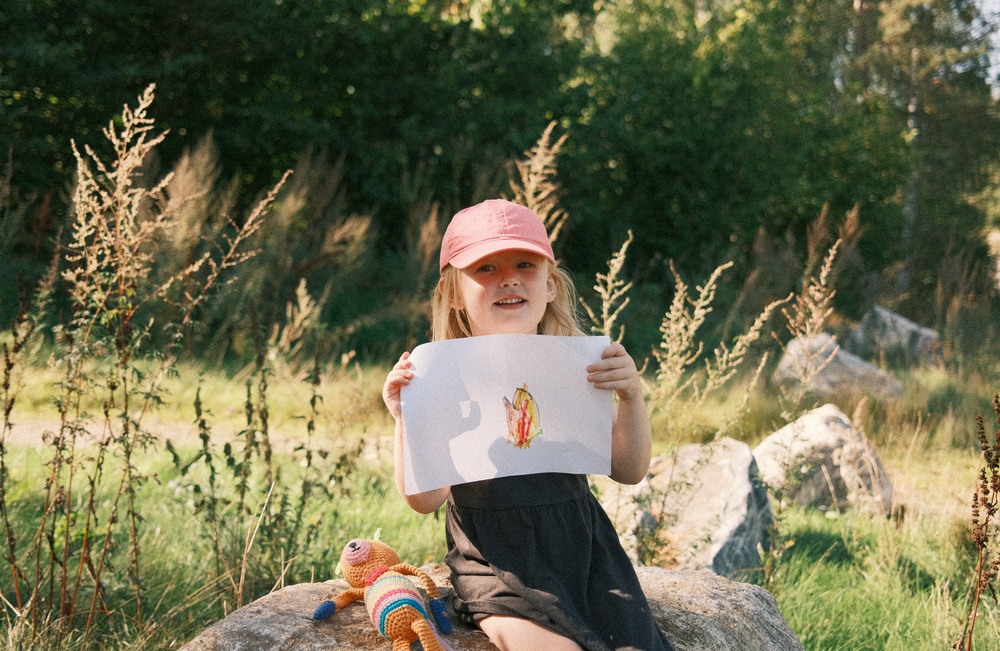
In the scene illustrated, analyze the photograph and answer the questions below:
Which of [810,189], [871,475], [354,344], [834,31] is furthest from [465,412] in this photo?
[834,31]

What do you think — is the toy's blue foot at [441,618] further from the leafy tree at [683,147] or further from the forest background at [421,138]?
the leafy tree at [683,147]

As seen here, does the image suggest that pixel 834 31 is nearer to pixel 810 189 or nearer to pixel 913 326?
pixel 810 189

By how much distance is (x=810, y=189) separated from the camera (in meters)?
19.1

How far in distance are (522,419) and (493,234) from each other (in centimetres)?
45

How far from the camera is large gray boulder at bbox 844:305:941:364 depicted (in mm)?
9664

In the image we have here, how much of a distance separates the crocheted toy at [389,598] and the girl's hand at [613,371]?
61 centimetres

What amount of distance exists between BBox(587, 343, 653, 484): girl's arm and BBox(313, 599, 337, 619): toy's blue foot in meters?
0.75

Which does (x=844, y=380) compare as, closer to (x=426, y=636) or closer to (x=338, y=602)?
(x=338, y=602)

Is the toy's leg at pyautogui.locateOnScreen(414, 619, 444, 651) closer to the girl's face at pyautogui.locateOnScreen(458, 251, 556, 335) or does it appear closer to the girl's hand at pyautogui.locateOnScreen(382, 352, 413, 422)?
the girl's hand at pyautogui.locateOnScreen(382, 352, 413, 422)

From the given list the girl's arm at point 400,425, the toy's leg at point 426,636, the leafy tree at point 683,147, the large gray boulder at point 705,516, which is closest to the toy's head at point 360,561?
the girl's arm at point 400,425

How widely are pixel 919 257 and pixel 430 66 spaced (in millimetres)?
12403

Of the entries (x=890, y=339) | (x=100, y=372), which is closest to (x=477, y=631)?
(x=100, y=372)

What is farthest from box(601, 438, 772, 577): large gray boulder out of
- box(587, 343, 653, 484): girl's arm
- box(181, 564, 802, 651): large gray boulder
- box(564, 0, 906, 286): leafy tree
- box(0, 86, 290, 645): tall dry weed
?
box(564, 0, 906, 286): leafy tree

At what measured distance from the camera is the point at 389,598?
175cm
